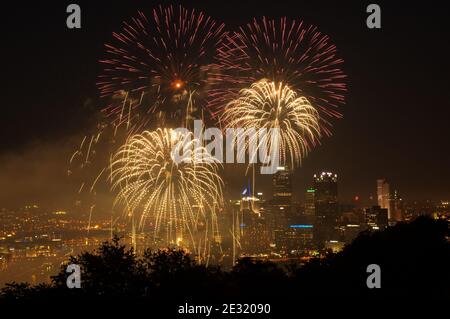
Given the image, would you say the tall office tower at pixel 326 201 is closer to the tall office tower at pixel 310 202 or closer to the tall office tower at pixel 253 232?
the tall office tower at pixel 310 202

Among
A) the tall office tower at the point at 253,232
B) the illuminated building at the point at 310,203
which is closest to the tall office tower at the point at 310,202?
the illuminated building at the point at 310,203

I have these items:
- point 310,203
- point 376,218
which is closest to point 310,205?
point 310,203

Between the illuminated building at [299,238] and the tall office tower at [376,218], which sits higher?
the tall office tower at [376,218]

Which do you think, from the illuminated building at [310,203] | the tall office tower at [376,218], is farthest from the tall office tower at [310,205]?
the tall office tower at [376,218]

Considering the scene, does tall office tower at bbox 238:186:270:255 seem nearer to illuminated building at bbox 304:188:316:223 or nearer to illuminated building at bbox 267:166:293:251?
illuminated building at bbox 267:166:293:251

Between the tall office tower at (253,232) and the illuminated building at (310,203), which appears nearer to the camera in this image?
the tall office tower at (253,232)

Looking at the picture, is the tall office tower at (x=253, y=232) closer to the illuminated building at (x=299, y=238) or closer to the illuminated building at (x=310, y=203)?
the illuminated building at (x=299, y=238)
